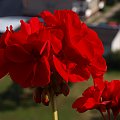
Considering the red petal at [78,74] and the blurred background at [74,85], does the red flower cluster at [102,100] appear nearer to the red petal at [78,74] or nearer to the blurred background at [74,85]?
the red petal at [78,74]

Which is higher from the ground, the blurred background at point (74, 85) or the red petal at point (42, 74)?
the blurred background at point (74, 85)

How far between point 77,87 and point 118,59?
1.52m

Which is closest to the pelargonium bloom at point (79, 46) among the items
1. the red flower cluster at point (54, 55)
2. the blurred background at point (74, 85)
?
the red flower cluster at point (54, 55)

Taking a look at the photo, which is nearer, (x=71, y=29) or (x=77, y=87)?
(x=71, y=29)

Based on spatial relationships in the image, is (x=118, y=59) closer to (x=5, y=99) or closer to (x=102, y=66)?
(x=5, y=99)

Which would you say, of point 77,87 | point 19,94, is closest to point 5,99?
point 19,94

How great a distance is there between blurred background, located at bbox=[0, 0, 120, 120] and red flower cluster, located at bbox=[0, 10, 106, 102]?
4.00 m

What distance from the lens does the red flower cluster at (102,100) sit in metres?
0.64

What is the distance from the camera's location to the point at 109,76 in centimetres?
749

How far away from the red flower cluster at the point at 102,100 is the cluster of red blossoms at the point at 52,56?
59 millimetres

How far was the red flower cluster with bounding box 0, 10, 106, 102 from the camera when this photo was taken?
1.85ft

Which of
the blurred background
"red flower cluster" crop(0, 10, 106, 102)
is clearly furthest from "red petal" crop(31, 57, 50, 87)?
the blurred background

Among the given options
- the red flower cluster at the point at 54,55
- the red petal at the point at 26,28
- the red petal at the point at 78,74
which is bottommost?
the red petal at the point at 78,74

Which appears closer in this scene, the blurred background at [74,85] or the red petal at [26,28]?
the red petal at [26,28]
